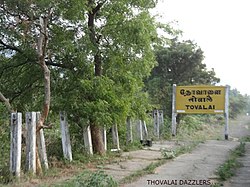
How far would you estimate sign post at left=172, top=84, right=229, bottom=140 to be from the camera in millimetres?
17141

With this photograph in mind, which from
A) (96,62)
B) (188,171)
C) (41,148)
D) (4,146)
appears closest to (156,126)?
(96,62)

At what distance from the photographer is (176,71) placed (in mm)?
22000

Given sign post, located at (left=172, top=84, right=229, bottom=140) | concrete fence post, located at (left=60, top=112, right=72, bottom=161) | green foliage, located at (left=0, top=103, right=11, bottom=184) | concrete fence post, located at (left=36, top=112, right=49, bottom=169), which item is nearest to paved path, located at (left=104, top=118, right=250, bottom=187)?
concrete fence post, located at (left=60, top=112, right=72, bottom=161)

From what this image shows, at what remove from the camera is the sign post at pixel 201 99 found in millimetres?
17141

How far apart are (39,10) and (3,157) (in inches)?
133

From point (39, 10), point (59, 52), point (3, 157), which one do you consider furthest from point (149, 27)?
point (3, 157)

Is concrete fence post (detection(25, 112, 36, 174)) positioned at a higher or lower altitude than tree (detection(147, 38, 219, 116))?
lower

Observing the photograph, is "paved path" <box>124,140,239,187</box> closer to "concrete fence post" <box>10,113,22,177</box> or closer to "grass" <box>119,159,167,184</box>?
"grass" <box>119,159,167,184</box>

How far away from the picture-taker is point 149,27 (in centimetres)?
1002

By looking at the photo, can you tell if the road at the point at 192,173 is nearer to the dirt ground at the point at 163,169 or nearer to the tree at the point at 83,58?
the dirt ground at the point at 163,169

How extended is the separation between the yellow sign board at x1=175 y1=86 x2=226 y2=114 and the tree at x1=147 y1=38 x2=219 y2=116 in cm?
352

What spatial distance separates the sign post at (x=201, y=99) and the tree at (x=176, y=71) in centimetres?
352

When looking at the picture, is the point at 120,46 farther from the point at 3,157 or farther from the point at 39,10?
the point at 3,157

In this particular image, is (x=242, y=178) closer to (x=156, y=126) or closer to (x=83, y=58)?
(x=83, y=58)
